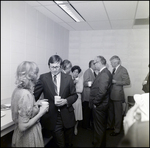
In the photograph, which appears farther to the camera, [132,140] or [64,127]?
[64,127]

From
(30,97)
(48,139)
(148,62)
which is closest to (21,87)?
(30,97)

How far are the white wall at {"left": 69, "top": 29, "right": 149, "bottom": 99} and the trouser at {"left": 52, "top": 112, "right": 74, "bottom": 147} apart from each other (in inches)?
24.4

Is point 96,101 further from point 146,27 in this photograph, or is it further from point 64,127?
point 146,27

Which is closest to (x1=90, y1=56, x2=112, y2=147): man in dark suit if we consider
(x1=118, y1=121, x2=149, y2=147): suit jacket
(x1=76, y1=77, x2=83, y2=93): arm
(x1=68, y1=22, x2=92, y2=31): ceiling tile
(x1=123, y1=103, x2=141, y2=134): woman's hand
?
(x1=76, y1=77, x2=83, y2=93): arm

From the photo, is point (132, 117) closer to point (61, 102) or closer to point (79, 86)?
point (61, 102)

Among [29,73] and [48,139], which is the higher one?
[29,73]

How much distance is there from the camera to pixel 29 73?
86 cm

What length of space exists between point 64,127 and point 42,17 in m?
1.06

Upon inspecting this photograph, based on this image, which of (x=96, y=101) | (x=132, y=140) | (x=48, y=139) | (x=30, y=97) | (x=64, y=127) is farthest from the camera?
(x=96, y=101)

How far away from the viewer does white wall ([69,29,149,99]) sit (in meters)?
1.06

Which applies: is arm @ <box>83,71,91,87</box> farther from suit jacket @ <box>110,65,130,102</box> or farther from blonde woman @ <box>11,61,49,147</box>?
blonde woman @ <box>11,61,49,147</box>

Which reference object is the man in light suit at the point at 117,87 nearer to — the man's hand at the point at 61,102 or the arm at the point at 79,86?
the arm at the point at 79,86

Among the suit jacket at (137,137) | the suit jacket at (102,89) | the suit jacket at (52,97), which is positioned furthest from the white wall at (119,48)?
the suit jacket at (52,97)

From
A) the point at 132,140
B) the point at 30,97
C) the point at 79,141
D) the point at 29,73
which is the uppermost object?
the point at 29,73
